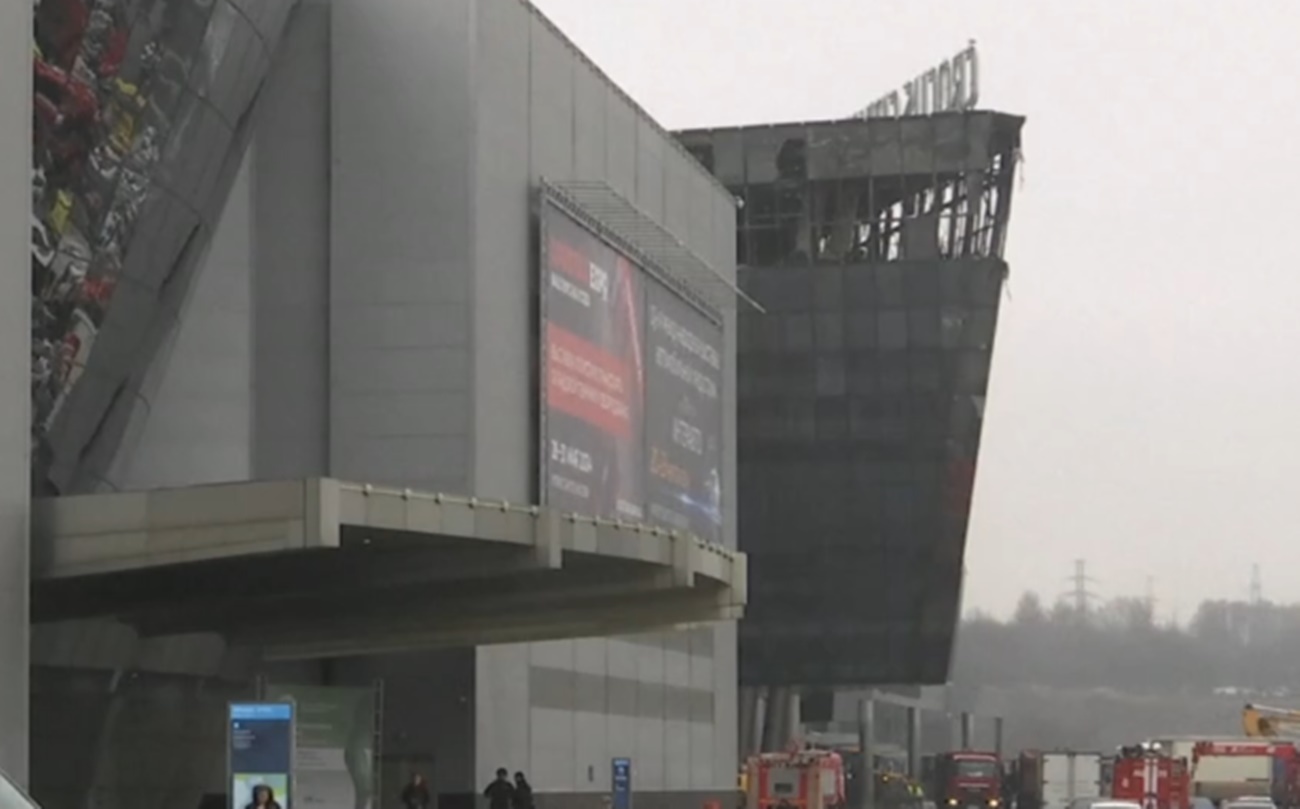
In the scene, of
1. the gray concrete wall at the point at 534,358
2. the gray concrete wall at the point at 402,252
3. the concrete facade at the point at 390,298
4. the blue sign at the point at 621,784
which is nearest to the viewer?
the concrete facade at the point at 390,298

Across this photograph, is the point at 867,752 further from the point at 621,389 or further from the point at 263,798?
the point at 263,798

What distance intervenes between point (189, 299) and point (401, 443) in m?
5.01

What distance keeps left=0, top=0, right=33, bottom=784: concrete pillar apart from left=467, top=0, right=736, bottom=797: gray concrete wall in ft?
54.7

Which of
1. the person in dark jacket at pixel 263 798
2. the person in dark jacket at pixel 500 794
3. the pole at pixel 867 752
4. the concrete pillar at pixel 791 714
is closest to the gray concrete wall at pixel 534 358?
the person in dark jacket at pixel 500 794

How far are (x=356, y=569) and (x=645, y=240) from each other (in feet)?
79.1

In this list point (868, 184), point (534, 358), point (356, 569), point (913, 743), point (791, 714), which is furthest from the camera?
point (913, 743)

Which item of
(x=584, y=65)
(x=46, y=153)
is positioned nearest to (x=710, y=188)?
(x=584, y=65)

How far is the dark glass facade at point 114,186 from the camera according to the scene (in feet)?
120

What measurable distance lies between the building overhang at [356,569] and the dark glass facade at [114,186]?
3.24 meters

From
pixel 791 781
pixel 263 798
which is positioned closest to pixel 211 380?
pixel 263 798

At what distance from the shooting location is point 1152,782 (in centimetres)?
7169

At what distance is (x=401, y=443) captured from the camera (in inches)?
1928

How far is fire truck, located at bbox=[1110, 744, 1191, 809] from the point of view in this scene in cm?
7138

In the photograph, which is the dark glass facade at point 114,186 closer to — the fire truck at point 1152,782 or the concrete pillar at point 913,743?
the fire truck at point 1152,782
